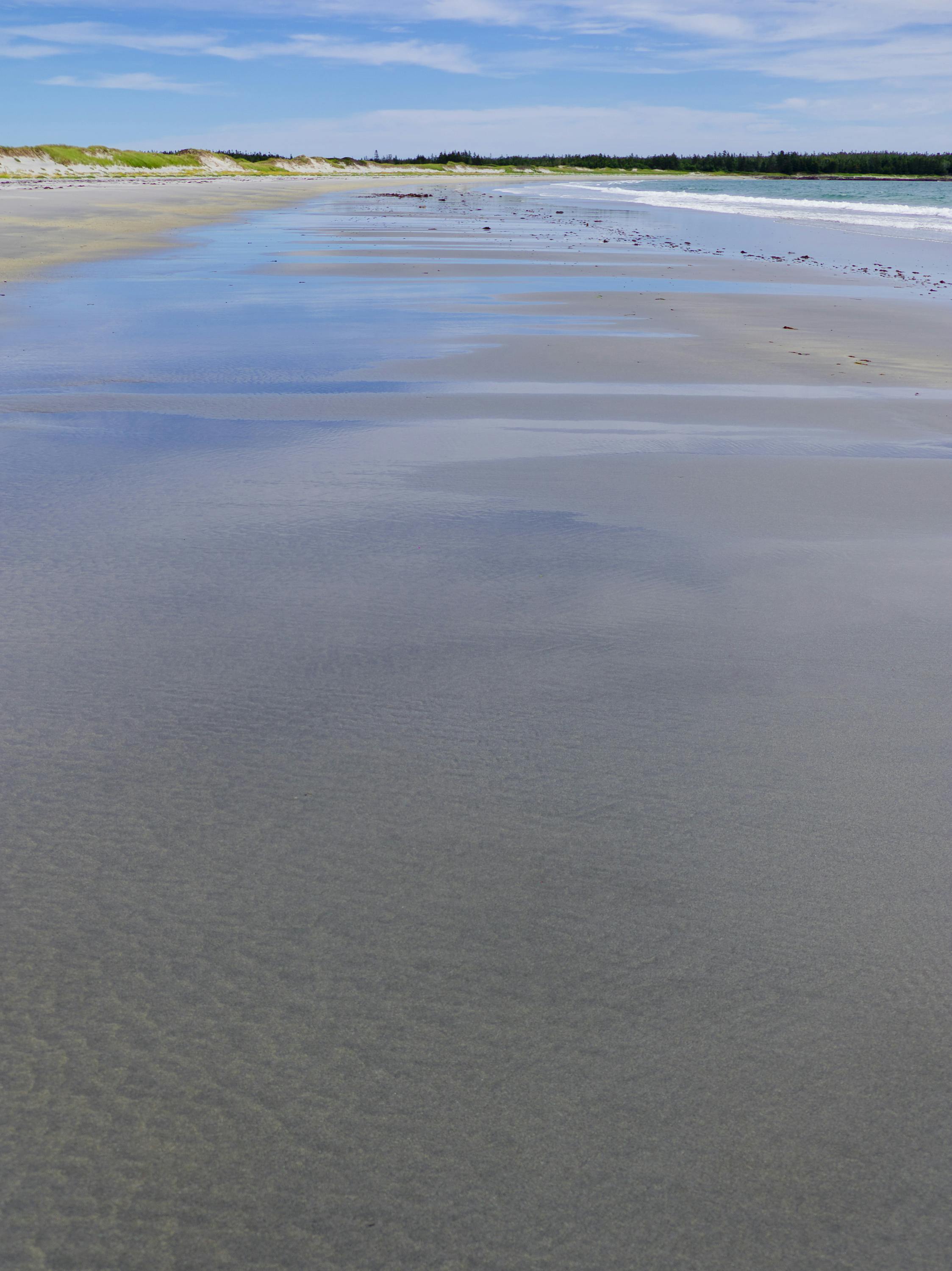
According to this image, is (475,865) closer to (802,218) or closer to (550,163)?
(802,218)

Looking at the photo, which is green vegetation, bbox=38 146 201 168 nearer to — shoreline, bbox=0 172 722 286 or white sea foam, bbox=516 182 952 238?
shoreline, bbox=0 172 722 286

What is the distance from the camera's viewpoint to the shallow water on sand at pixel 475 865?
1.26m

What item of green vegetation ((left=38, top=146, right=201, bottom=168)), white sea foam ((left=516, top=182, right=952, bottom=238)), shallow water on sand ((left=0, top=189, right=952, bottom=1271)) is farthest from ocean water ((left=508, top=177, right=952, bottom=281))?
green vegetation ((left=38, top=146, right=201, bottom=168))

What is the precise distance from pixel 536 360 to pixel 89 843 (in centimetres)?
556

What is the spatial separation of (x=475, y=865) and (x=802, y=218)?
31.6 m

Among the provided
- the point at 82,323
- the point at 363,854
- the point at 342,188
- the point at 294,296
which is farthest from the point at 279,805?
the point at 342,188

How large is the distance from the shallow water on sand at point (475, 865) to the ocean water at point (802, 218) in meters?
12.7

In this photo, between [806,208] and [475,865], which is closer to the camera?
[475,865]

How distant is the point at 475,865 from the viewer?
6.14 ft

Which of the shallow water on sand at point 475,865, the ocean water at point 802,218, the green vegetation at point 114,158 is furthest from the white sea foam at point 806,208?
the green vegetation at point 114,158

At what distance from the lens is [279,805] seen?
2.04 metres

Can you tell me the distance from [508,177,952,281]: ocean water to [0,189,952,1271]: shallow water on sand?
12666 millimetres

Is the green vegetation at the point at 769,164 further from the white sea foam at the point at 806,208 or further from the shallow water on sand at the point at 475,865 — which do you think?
the shallow water on sand at the point at 475,865

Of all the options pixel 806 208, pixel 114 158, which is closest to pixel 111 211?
pixel 806 208
